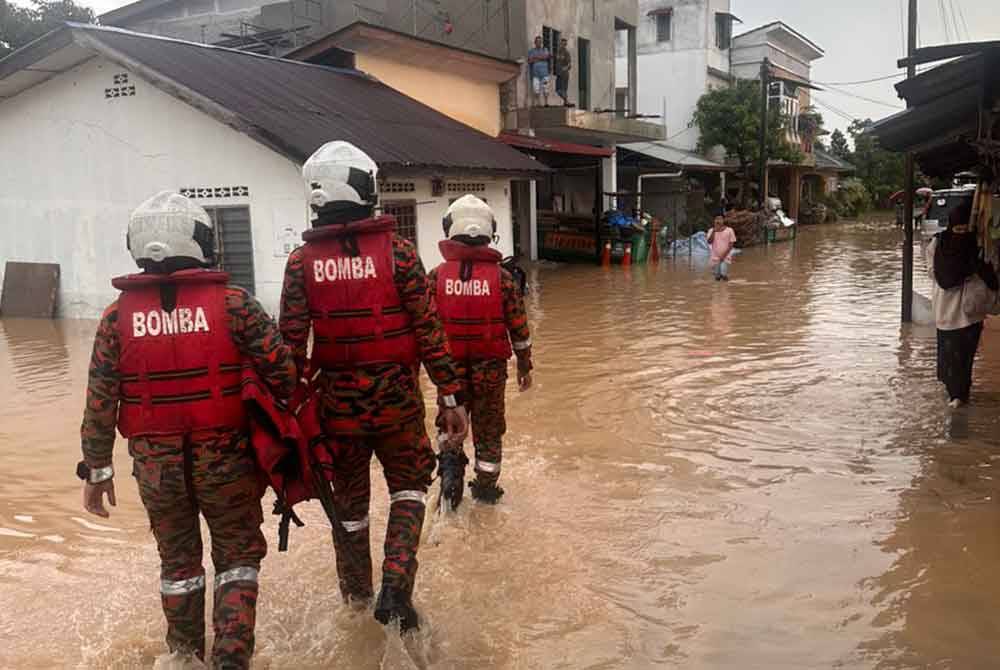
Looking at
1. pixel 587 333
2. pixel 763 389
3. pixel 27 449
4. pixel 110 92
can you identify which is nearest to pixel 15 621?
pixel 27 449

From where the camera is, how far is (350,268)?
3.54 m

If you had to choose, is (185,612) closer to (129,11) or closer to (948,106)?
(948,106)

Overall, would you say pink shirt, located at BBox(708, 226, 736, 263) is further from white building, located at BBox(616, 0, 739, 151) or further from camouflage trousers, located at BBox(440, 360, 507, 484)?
white building, located at BBox(616, 0, 739, 151)

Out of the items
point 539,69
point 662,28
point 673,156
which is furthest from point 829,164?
point 539,69

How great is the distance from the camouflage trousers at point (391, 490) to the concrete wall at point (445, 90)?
559 inches

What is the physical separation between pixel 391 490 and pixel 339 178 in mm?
1406

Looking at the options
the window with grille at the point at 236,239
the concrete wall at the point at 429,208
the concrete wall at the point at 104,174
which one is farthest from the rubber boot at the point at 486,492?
the concrete wall at the point at 429,208

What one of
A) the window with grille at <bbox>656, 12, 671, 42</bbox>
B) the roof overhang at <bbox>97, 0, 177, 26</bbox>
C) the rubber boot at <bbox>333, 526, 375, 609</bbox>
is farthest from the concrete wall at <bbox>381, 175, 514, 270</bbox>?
the window with grille at <bbox>656, 12, 671, 42</bbox>

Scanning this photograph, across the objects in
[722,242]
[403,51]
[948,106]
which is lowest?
[722,242]

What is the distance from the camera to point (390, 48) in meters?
16.7

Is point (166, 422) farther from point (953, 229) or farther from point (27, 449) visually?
point (953, 229)

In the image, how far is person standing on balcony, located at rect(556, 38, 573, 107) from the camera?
21312mm

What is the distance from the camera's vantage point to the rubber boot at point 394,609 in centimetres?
346

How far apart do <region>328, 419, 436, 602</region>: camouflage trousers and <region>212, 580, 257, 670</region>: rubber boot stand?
1.84 ft
